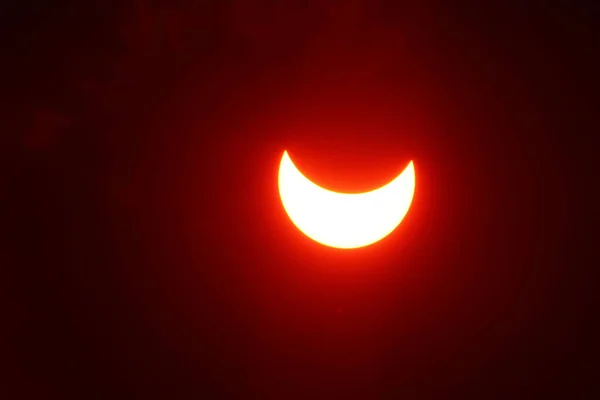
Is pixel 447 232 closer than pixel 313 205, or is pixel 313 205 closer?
pixel 313 205

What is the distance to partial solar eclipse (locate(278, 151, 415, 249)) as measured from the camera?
2.56 m

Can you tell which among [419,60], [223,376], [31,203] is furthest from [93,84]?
[223,376]

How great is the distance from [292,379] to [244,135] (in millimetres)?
1049

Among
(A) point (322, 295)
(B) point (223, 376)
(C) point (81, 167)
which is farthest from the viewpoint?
(B) point (223, 376)

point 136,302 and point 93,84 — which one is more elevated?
point 93,84

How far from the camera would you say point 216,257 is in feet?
9.34

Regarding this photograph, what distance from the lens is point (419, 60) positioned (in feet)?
8.25

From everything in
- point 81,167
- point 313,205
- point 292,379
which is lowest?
point 292,379

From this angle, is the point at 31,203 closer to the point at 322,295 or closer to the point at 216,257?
the point at 216,257

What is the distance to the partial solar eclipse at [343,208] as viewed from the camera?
8.39 feet

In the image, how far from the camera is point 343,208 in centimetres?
257

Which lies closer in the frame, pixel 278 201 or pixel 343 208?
pixel 343 208

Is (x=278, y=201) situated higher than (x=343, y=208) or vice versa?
(x=278, y=201)

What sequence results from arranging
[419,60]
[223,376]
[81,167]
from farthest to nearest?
[223,376], [81,167], [419,60]
